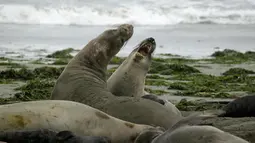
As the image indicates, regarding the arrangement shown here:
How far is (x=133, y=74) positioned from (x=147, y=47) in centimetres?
50

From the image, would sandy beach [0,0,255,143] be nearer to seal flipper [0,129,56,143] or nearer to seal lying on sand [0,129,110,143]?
seal lying on sand [0,129,110,143]

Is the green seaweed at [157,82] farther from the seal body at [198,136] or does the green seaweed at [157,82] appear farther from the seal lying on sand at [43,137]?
the seal body at [198,136]

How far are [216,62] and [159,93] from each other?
593 centimetres

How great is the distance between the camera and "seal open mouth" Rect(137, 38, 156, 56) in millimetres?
7637

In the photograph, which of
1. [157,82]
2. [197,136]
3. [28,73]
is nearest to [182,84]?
[157,82]

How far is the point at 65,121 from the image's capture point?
4.31m

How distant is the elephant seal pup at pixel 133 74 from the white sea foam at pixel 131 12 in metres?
22.5

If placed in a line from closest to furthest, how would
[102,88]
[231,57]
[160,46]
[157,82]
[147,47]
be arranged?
1. [102,88]
2. [147,47]
3. [157,82]
4. [231,57]
5. [160,46]

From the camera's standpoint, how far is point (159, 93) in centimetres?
862

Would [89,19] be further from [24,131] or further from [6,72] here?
[24,131]

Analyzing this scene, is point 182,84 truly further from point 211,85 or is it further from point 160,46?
point 160,46

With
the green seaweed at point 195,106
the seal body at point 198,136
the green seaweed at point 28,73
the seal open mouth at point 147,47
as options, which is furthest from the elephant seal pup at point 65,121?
the green seaweed at point 28,73

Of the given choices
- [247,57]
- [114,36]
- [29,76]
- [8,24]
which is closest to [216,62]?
[247,57]

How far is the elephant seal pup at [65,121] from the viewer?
4.15 m
